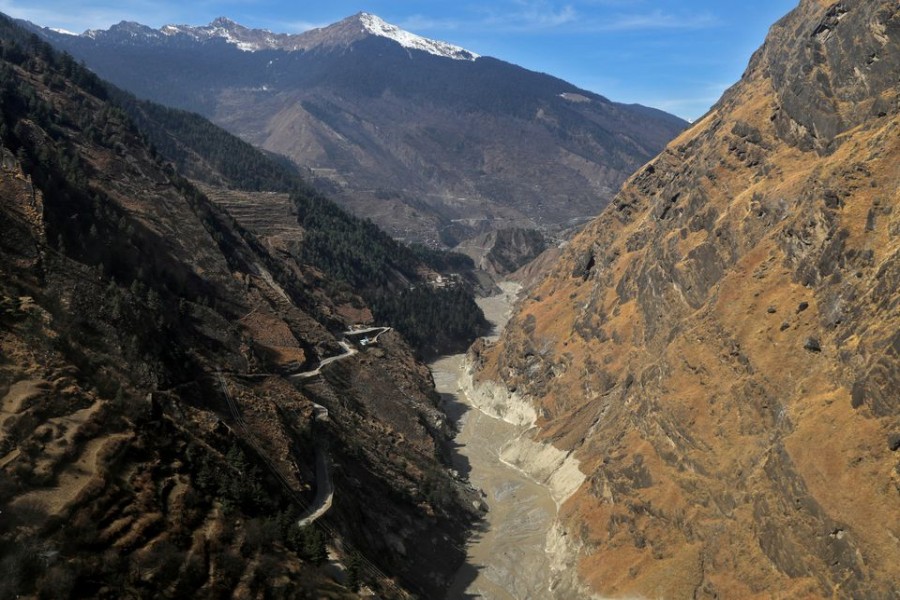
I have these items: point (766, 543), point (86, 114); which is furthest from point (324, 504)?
point (86, 114)

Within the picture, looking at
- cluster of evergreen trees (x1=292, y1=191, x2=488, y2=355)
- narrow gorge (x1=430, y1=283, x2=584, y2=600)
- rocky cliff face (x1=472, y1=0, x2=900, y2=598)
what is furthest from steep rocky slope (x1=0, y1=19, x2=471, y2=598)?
cluster of evergreen trees (x1=292, y1=191, x2=488, y2=355)

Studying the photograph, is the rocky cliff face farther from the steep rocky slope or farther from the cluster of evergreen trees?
the cluster of evergreen trees

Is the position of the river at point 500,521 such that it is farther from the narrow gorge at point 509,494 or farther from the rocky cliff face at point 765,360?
the rocky cliff face at point 765,360

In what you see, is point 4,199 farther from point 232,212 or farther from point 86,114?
point 232,212

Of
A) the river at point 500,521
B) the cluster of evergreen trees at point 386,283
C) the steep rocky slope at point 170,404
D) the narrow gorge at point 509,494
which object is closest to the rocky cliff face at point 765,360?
the narrow gorge at point 509,494

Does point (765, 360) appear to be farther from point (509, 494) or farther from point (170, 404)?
point (170, 404)

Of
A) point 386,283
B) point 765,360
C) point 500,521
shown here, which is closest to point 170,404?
point 500,521
